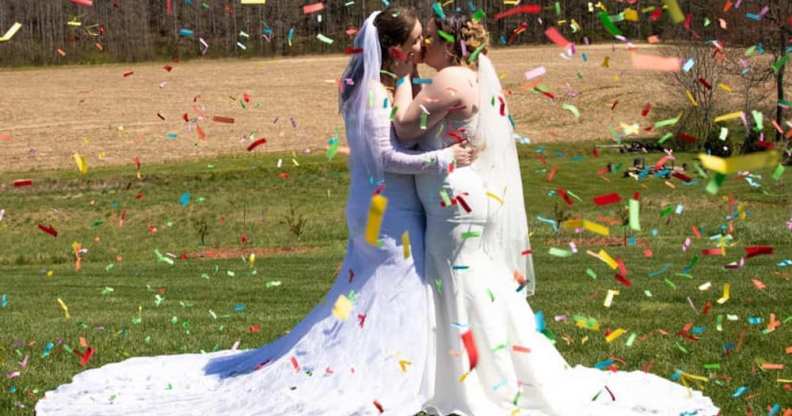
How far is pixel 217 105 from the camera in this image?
160ft

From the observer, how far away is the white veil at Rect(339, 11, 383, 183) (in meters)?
6.59

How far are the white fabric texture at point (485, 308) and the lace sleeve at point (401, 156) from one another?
0.09 metres

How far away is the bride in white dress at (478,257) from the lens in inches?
260

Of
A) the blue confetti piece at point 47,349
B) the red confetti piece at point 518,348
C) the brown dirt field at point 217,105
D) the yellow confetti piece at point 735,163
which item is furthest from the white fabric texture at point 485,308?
the brown dirt field at point 217,105

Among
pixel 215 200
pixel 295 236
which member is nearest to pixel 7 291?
pixel 295 236

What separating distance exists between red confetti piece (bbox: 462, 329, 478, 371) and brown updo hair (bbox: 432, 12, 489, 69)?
1.55 meters

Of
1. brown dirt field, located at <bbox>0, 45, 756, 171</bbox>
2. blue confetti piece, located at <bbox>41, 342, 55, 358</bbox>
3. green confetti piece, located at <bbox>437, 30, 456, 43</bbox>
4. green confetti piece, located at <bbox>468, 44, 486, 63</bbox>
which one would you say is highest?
green confetti piece, located at <bbox>437, 30, 456, 43</bbox>

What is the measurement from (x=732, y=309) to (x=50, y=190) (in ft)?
86.8

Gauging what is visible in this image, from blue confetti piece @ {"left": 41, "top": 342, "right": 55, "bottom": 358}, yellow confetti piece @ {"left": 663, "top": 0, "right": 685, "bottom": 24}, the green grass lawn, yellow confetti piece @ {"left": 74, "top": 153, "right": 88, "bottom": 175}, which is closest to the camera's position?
yellow confetti piece @ {"left": 663, "top": 0, "right": 685, "bottom": 24}

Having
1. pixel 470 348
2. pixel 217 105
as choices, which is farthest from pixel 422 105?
pixel 217 105

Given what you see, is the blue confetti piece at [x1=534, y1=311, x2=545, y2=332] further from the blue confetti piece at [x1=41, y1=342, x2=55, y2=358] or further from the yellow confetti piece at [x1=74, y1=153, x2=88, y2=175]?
the blue confetti piece at [x1=41, y1=342, x2=55, y2=358]

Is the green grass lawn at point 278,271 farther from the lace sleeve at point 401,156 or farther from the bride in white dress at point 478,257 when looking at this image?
the lace sleeve at point 401,156

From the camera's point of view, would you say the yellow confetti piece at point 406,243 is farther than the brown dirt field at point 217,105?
No

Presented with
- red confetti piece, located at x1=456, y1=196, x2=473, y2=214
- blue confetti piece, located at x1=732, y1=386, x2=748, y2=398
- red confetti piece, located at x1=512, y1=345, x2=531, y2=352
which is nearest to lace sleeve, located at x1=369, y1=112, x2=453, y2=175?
red confetti piece, located at x1=456, y1=196, x2=473, y2=214
